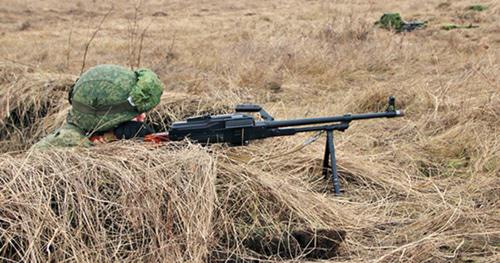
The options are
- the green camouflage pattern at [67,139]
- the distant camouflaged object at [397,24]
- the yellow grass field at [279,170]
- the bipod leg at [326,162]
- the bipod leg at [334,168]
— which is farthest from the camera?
the distant camouflaged object at [397,24]

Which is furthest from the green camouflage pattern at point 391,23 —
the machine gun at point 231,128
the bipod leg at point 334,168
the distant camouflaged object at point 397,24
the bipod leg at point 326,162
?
the machine gun at point 231,128

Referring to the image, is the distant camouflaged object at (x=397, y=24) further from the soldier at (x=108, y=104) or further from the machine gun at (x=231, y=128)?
the soldier at (x=108, y=104)

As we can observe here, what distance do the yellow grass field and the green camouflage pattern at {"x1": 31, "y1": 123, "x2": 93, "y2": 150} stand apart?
312 millimetres

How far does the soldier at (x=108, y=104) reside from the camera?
10.8 feet

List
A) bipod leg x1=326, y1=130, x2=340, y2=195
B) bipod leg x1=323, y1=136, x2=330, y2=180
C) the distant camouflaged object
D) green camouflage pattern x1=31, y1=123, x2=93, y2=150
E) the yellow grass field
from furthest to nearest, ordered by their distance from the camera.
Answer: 1. the distant camouflaged object
2. bipod leg x1=323, y1=136, x2=330, y2=180
3. bipod leg x1=326, y1=130, x2=340, y2=195
4. green camouflage pattern x1=31, y1=123, x2=93, y2=150
5. the yellow grass field

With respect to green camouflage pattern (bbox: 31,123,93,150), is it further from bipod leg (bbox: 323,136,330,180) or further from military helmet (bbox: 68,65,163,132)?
bipod leg (bbox: 323,136,330,180)

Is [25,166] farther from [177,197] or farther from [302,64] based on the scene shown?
[302,64]

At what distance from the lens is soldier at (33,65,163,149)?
10.8 feet

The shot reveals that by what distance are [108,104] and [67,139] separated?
1.03 feet

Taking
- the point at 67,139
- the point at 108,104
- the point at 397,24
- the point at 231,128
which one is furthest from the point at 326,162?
the point at 397,24

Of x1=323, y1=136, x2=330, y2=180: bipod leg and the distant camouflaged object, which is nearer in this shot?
x1=323, y1=136, x2=330, y2=180: bipod leg

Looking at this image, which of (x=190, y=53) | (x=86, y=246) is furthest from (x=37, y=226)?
(x=190, y=53)

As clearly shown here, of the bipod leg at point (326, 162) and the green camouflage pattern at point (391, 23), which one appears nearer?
the bipod leg at point (326, 162)

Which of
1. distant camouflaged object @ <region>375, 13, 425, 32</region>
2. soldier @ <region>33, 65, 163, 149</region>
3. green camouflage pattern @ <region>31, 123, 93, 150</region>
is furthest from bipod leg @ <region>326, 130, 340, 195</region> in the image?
distant camouflaged object @ <region>375, 13, 425, 32</region>
